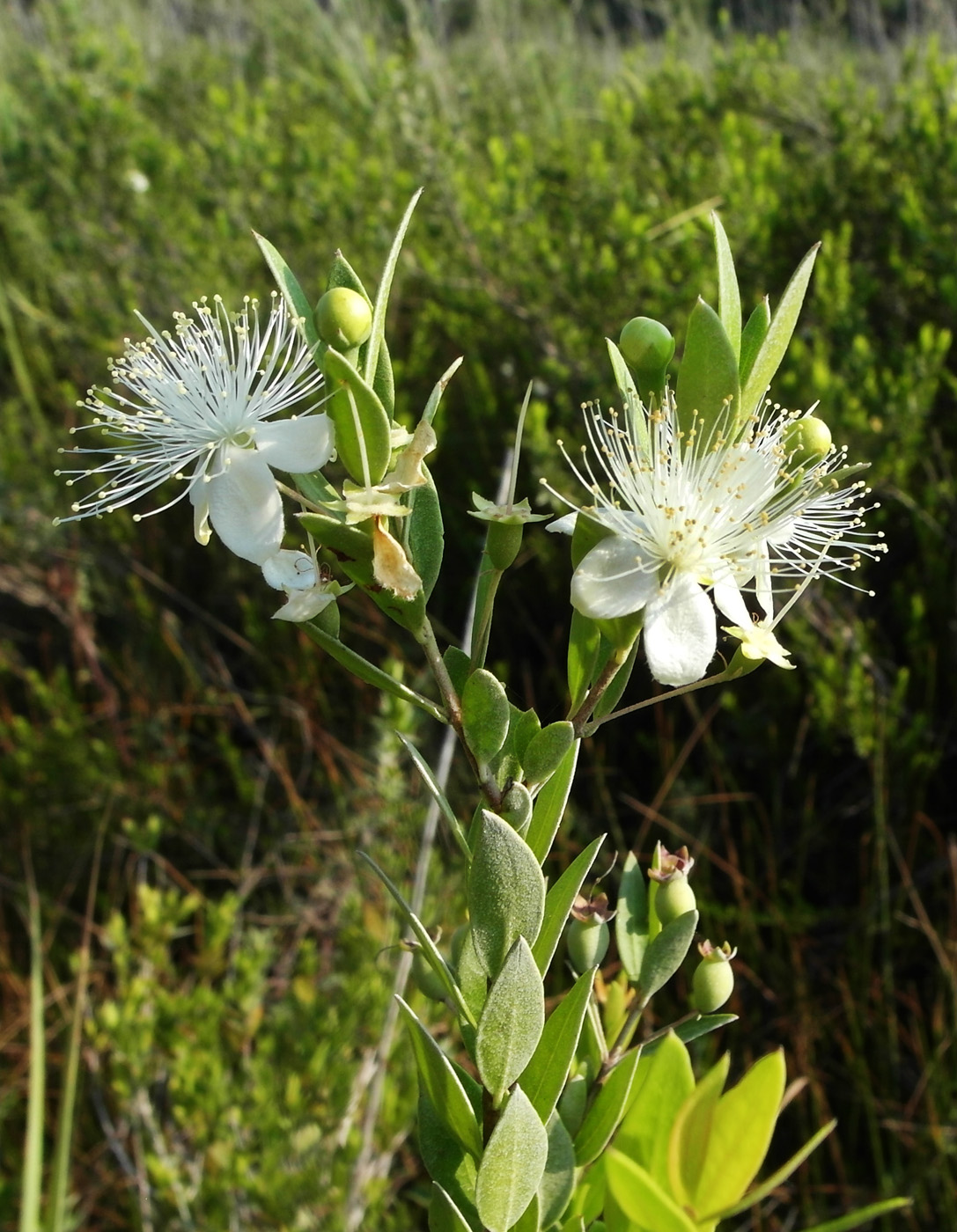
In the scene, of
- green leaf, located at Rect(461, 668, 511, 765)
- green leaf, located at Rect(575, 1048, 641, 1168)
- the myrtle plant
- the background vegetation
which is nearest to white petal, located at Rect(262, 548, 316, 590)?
the myrtle plant

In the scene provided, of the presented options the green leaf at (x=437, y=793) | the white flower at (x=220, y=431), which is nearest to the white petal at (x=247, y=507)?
the white flower at (x=220, y=431)

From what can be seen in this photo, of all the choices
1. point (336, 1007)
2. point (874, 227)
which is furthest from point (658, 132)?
point (336, 1007)

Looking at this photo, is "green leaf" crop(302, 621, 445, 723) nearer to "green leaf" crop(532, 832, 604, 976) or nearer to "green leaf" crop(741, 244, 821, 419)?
"green leaf" crop(532, 832, 604, 976)

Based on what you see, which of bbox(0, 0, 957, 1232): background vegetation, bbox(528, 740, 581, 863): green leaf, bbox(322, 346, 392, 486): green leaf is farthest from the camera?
bbox(0, 0, 957, 1232): background vegetation

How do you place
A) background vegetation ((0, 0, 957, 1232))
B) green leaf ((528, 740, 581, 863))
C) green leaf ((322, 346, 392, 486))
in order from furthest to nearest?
1. background vegetation ((0, 0, 957, 1232))
2. green leaf ((528, 740, 581, 863))
3. green leaf ((322, 346, 392, 486))

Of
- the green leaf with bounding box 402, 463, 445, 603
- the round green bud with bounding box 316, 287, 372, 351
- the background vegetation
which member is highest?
the round green bud with bounding box 316, 287, 372, 351

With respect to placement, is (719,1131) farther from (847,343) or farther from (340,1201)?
(847,343)

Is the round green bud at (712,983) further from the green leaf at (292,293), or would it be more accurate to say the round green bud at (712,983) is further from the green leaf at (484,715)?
the green leaf at (292,293)
